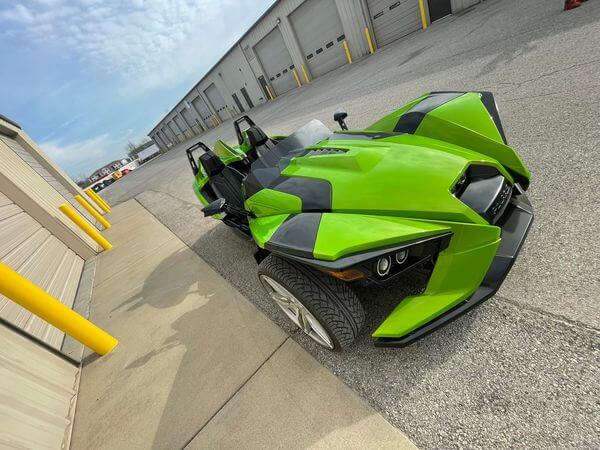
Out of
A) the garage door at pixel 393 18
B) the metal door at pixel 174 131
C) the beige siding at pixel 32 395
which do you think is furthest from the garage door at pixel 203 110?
the beige siding at pixel 32 395

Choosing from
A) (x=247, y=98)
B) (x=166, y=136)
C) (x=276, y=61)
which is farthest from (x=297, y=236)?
(x=166, y=136)

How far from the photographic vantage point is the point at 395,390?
60.8 inches

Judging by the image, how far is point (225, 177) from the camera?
381 cm

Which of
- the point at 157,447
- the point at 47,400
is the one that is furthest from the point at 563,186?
the point at 47,400

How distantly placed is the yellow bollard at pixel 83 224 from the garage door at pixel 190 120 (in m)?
38.2

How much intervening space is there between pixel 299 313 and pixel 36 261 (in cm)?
474

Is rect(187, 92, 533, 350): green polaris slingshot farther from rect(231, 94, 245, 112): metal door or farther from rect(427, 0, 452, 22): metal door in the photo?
rect(231, 94, 245, 112): metal door

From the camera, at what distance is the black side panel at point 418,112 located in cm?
221

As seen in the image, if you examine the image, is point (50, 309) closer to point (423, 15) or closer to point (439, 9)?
point (423, 15)

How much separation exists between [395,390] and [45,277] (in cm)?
516

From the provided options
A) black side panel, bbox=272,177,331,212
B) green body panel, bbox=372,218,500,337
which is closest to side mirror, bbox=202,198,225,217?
black side panel, bbox=272,177,331,212

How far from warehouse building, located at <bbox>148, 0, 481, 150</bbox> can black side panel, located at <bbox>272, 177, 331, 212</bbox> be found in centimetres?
1501

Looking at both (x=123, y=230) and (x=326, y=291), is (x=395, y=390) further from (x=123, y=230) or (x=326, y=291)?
(x=123, y=230)

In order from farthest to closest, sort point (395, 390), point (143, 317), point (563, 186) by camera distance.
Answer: point (143, 317), point (563, 186), point (395, 390)
